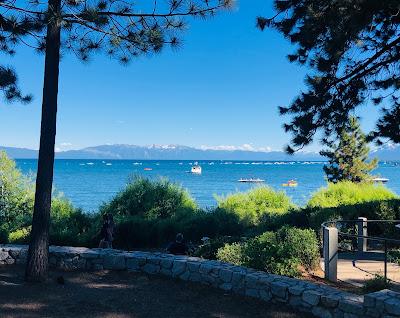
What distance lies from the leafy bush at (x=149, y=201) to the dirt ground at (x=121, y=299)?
8.21 metres

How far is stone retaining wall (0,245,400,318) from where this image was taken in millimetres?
5707

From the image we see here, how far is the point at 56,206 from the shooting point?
1528 cm

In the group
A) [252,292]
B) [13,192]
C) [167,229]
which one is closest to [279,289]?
[252,292]

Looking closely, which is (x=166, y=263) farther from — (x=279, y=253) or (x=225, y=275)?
(x=279, y=253)

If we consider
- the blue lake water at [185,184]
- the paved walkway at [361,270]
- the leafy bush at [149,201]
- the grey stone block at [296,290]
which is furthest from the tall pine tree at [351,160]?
the grey stone block at [296,290]

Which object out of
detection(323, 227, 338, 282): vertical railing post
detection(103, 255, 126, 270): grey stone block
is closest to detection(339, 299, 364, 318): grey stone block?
detection(323, 227, 338, 282): vertical railing post

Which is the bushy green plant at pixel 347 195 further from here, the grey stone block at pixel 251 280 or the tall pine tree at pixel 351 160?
the tall pine tree at pixel 351 160

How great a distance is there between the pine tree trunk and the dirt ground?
385 mm

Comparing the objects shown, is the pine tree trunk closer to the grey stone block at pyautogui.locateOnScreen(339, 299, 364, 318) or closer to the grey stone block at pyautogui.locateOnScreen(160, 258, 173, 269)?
the grey stone block at pyautogui.locateOnScreen(160, 258, 173, 269)

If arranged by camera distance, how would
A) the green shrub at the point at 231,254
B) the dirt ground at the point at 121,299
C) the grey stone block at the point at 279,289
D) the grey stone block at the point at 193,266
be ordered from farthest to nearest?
1. the green shrub at the point at 231,254
2. the grey stone block at the point at 193,266
3. the grey stone block at the point at 279,289
4. the dirt ground at the point at 121,299

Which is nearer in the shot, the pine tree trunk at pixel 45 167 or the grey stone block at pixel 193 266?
the pine tree trunk at pixel 45 167

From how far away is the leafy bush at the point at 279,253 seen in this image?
809 cm

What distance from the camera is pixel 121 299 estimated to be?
718 cm

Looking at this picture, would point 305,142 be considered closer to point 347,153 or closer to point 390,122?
point 390,122
